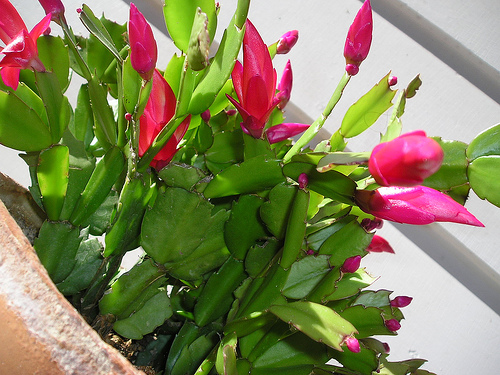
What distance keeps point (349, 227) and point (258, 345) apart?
0.55 ft

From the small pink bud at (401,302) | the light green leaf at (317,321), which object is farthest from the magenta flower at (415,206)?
the small pink bud at (401,302)

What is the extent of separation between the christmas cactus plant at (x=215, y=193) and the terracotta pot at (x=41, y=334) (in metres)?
0.13

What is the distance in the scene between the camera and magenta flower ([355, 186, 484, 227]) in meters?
0.34

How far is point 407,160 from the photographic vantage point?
0.88 ft

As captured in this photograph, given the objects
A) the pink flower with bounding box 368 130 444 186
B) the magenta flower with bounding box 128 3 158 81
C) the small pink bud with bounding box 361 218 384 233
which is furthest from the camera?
the small pink bud with bounding box 361 218 384 233

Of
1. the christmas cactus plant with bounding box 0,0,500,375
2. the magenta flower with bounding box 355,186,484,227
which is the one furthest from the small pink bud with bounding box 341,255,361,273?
the magenta flower with bounding box 355,186,484,227

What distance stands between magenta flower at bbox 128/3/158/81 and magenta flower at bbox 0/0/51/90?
3.6 inches

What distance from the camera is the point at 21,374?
291 mm

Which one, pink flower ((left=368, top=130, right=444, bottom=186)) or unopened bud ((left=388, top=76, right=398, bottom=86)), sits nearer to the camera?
pink flower ((left=368, top=130, right=444, bottom=186))

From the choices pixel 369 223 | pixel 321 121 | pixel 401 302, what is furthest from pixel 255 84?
pixel 401 302

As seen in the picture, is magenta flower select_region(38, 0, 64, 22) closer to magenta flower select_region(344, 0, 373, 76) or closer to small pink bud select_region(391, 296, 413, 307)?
magenta flower select_region(344, 0, 373, 76)

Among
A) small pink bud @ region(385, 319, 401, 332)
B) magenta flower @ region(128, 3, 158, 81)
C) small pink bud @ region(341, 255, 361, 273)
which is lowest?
A: small pink bud @ region(385, 319, 401, 332)

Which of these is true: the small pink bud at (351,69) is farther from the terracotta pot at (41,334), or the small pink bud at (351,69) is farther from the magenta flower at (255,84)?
the terracotta pot at (41,334)

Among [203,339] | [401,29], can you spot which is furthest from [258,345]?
[401,29]
